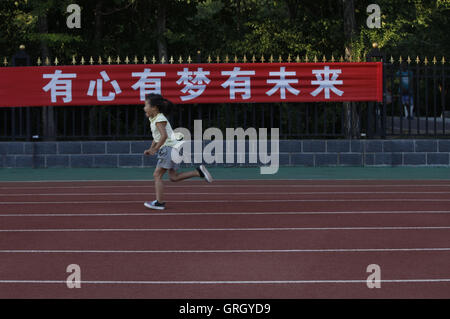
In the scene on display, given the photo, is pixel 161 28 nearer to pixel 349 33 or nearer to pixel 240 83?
pixel 349 33

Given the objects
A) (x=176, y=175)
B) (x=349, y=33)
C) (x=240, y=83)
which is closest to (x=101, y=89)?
(x=240, y=83)

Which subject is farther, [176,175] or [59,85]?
[59,85]

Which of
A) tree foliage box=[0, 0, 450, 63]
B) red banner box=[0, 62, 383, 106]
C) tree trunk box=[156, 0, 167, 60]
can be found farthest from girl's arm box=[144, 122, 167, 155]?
tree trunk box=[156, 0, 167, 60]

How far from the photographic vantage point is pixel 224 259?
717 cm

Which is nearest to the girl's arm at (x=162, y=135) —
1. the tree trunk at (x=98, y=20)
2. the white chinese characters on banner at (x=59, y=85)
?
the white chinese characters on banner at (x=59, y=85)

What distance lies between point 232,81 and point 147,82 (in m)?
1.83

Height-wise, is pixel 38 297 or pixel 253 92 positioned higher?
pixel 253 92

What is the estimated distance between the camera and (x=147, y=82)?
17.5m

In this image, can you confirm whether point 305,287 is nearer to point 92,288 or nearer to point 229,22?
point 92,288

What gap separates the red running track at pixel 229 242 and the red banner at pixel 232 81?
4376mm

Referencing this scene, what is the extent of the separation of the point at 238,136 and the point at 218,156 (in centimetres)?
76

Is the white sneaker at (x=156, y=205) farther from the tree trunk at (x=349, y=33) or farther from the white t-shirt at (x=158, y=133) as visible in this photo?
the tree trunk at (x=349, y=33)

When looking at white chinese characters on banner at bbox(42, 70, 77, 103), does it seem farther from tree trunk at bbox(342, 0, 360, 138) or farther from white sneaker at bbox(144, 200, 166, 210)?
white sneaker at bbox(144, 200, 166, 210)

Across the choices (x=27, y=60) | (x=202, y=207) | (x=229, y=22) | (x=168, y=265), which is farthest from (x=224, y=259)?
(x=229, y=22)
